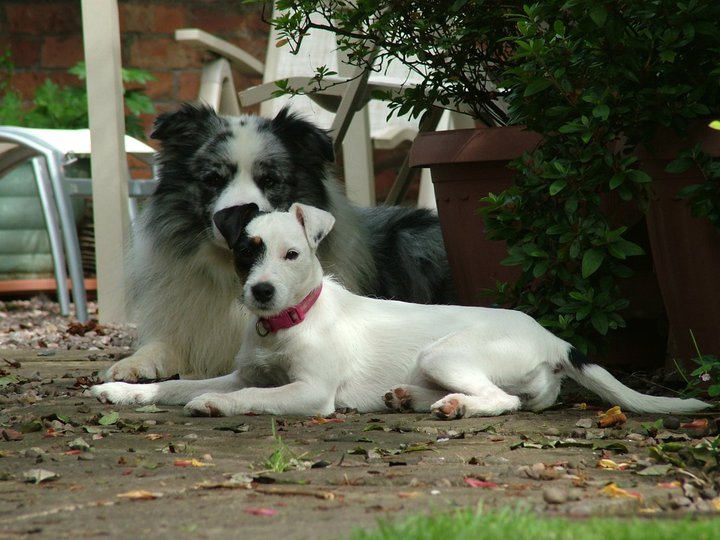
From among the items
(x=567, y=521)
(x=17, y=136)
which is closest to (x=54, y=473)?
(x=567, y=521)

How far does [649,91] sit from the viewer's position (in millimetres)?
3617

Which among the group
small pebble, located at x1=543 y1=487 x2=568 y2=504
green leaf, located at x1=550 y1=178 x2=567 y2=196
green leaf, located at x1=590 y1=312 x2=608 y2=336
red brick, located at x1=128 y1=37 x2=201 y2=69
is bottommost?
small pebble, located at x1=543 y1=487 x2=568 y2=504

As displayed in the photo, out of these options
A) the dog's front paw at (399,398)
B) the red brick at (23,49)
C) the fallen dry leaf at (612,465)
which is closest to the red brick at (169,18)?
the red brick at (23,49)

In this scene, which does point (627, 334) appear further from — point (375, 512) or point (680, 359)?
point (375, 512)

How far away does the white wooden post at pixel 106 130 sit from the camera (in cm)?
657

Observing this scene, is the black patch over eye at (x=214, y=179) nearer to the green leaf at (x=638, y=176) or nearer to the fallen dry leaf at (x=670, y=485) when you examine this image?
the green leaf at (x=638, y=176)

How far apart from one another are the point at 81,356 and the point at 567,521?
3931 mm

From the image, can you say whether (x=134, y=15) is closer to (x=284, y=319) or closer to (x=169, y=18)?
(x=169, y=18)

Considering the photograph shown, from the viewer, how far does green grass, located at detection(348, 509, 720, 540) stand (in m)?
1.83

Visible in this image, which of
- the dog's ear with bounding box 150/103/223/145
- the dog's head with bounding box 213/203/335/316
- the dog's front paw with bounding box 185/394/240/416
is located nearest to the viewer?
the dog's front paw with bounding box 185/394/240/416

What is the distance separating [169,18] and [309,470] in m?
7.38

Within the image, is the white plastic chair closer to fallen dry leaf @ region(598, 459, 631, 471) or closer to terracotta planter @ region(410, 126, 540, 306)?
terracotta planter @ region(410, 126, 540, 306)

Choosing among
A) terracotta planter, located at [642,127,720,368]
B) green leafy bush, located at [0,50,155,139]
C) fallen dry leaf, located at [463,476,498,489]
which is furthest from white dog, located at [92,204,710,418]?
green leafy bush, located at [0,50,155,139]

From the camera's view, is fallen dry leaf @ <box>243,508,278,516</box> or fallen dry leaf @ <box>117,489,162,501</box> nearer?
fallen dry leaf @ <box>243,508,278,516</box>
